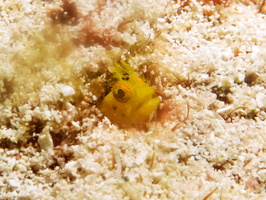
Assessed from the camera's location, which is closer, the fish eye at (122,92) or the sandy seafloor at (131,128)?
the sandy seafloor at (131,128)

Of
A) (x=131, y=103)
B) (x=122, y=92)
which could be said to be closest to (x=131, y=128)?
(x=131, y=103)

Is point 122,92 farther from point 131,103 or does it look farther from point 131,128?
point 131,128

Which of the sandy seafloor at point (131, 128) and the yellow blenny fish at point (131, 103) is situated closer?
the sandy seafloor at point (131, 128)

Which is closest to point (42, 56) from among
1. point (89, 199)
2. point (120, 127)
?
point (120, 127)

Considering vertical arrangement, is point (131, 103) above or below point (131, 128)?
above

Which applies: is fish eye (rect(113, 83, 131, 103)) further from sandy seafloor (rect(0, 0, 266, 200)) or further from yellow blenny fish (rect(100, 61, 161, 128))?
sandy seafloor (rect(0, 0, 266, 200))

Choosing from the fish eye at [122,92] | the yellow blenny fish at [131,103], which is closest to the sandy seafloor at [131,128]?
the yellow blenny fish at [131,103]

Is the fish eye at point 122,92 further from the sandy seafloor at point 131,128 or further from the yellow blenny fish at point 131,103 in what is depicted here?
the sandy seafloor at point 131,128
